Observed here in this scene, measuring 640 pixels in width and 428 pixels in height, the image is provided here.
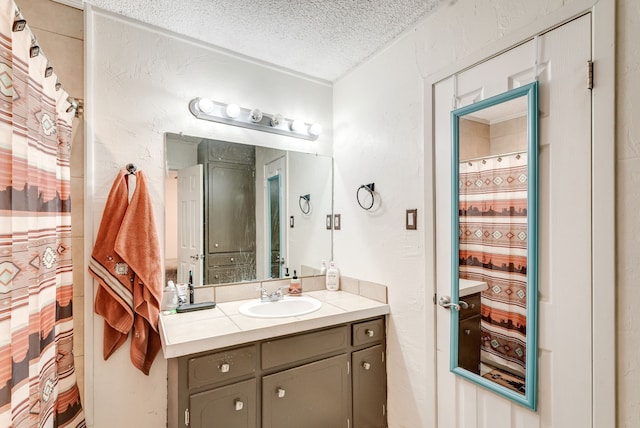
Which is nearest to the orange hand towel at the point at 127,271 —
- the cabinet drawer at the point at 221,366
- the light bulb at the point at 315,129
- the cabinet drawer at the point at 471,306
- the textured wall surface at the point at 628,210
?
the cabinet drawer at the point at 221,366

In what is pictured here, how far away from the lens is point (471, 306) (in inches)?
57.8

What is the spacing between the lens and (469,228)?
4.85ft

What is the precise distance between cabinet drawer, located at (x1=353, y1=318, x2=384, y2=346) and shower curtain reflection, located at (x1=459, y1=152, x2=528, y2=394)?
610 millimetres

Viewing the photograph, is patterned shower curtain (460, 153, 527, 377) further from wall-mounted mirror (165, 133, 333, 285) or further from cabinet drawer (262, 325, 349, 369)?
wall-mounted mirror (165, 133, 333, 285)

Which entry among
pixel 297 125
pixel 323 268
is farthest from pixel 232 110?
pixel 323 268

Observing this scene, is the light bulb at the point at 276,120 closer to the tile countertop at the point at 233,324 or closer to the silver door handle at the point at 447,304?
the tile countertop at the point at 233,324

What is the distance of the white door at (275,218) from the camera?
7.13 ft

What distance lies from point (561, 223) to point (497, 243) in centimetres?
Answer: 26

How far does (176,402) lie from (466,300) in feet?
4.62

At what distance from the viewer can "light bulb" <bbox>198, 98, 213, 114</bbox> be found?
1888mm

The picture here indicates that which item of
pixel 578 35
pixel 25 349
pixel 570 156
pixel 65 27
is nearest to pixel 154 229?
pixel 25 349

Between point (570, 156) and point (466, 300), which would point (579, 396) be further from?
point (570, 156)

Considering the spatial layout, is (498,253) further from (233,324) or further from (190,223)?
(190,223)

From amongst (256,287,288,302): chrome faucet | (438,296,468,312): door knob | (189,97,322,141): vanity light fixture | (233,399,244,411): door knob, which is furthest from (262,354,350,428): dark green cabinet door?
(189,97,322,141): vanity light fixture
